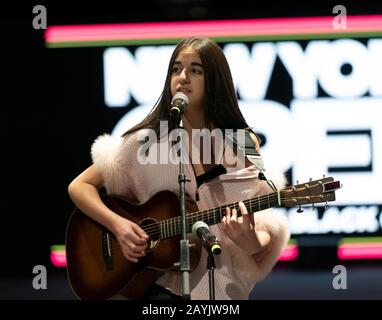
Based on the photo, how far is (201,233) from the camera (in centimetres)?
338

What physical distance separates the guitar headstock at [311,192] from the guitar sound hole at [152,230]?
61cm

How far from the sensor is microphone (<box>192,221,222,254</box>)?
3211 mm

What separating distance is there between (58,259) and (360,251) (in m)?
2.20

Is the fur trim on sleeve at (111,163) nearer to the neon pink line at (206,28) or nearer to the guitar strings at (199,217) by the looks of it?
the guitar strings at (199,217)

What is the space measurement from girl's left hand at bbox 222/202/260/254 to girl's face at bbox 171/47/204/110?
571mm

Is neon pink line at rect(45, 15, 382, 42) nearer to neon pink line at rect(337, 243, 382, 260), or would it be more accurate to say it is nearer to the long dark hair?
neon pink line at rect(337, 243, 382, 260)

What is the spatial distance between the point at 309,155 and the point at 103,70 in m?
1.67

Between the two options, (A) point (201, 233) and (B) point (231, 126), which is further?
(B) point (231, 126)

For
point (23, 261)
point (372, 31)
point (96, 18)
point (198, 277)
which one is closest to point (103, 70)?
point (96, 18)

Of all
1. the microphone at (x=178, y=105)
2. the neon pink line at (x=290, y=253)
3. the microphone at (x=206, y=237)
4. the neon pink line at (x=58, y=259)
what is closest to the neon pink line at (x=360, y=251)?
the neon pink line at (x=290, y=253)

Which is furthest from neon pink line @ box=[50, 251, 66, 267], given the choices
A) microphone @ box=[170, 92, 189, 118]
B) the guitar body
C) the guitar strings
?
microphone @ box=[170, 92, 189, 118]

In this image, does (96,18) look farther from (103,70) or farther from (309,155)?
(309,155)

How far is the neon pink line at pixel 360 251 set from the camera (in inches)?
240
